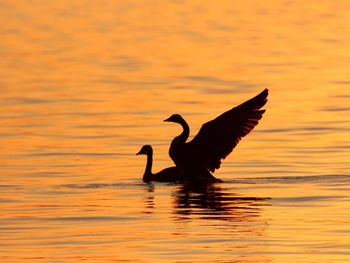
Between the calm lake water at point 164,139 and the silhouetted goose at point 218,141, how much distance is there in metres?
0.31

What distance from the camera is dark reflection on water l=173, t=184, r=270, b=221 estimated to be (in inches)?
774

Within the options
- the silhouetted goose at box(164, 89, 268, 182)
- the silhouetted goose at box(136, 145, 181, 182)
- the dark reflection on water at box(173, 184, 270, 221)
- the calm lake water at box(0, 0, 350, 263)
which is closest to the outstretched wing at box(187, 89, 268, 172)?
the silhouetted goose at box(164, 89, 268, 182)

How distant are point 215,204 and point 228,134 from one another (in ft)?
12.8

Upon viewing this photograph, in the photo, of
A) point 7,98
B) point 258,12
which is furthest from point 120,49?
point 258,12

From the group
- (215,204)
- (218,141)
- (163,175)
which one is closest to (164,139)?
(218,141)

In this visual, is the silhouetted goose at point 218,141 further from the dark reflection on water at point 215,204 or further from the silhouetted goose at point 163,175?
the dark reflection on water at point 215,204

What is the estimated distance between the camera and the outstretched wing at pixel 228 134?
2481 cm

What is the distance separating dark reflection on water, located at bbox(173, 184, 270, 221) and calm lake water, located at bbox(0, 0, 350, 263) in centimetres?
4

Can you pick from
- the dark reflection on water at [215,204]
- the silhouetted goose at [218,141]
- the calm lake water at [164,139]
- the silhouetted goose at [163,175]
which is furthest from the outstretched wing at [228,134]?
the dark reflection on water at [215,204]

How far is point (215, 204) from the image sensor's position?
69.3 feet

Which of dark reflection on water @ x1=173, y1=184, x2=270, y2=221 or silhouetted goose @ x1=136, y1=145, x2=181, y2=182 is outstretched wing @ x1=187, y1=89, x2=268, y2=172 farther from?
dark reflection on water @ x1=173, y1=184, x2=270, y2=221

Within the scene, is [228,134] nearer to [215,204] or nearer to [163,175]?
[163,175]

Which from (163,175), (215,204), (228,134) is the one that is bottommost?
(215,204)

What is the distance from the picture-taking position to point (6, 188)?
74.2ft
